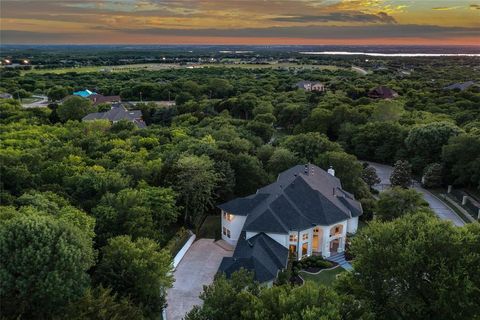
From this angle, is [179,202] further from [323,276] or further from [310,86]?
[310,86]

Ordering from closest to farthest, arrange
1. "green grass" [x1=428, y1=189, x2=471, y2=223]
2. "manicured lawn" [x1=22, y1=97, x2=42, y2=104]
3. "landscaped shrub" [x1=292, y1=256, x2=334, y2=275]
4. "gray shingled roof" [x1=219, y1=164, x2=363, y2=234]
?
"landscaped shrub" [x1=292, y1=256, x2=334, y2=275], "gray shingled roof" [x1=219, y1=164, x2=363, y2=234], "green grass" [x1=428, y1=189, x2=471, y2=223], "manicured lawn" [x1=22, y1=97, x2=42, y2=104]

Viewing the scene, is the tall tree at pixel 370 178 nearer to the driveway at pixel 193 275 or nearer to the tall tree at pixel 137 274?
the driveway at pixel 193 275

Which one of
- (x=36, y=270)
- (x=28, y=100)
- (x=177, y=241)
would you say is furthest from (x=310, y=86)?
(x=36, y=270)

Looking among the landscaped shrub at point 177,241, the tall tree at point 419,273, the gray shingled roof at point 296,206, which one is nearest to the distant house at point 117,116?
the landscaped shrub at point 177,241

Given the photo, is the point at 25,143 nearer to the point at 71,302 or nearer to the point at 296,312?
the point at 71,302

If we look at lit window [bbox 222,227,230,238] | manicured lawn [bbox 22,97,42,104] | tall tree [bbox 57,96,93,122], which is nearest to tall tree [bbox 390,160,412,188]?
lit window [bbox 222,227,230,238]

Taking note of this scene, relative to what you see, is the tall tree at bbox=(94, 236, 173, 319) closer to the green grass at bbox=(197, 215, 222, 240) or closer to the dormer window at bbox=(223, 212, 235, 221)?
the dormer window at bbox=(223, 212, 235, 221)
